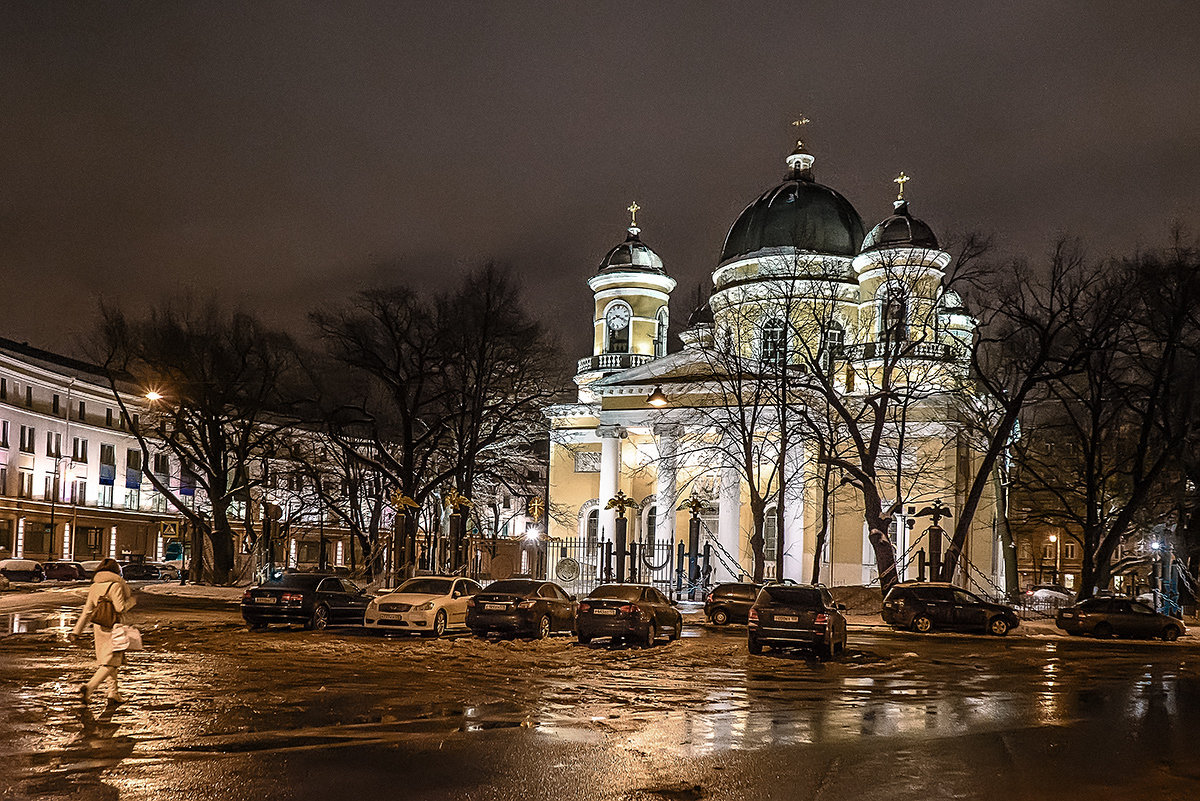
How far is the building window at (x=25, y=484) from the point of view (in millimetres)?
66500

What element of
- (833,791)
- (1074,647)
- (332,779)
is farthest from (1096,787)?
(1074,647)

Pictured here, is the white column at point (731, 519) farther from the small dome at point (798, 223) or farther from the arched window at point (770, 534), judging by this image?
the small dome at point (798, 223)

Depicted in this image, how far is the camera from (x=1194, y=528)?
43219mm

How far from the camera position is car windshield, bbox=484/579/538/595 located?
24367 mm

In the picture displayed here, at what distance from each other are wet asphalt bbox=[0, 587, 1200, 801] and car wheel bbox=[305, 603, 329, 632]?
336 cm

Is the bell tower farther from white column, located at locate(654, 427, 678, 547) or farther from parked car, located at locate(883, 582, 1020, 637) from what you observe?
parked car, located at locate(883, 582, 1020, 637)

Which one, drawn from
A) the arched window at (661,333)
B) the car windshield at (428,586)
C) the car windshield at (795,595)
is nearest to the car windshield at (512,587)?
the car windshield at (428,586)

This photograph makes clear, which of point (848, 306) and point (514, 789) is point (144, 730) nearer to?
point (514, 789)

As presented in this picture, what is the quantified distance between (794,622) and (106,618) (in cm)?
1291

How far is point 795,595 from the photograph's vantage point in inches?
898

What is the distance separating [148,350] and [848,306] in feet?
99.8

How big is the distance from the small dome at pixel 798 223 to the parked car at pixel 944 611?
77.9 ft

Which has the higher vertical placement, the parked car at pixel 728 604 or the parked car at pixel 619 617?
the parked car at pixel 619 617

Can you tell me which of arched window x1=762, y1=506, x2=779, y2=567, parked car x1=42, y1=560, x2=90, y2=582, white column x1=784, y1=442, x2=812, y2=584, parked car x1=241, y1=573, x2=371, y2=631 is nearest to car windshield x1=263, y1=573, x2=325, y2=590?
parked car x1=241, y1=573, x2=371, y2=631
